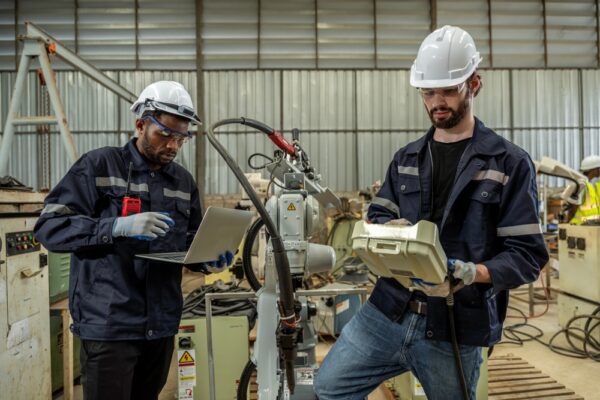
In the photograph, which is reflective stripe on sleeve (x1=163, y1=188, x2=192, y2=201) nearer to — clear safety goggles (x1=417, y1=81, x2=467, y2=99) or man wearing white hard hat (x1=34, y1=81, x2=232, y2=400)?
man wearing white hard hat (x1=34, y1=81, x2=232, y2=400)

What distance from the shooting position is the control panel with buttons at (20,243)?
1899 millimetres

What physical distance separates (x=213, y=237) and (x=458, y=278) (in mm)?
720

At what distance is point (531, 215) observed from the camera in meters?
1.15

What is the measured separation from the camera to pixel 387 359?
1346mm

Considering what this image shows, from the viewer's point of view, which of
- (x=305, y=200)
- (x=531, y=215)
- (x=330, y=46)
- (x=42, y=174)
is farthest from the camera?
(x=330, y=46)

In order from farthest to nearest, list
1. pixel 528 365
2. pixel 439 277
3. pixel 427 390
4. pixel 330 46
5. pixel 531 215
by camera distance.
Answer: pixel 330 46 → pixel 528 365 → pixel 427 390 → pixel 531 215 → pixel 439 277

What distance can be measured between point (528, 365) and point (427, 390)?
1894 millimetres

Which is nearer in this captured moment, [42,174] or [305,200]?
[305,200]

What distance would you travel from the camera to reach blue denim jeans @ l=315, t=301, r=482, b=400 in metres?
1.25

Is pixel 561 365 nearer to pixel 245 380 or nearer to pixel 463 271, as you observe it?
pixel 245 380

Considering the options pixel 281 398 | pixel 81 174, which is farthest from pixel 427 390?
pixel 81 174

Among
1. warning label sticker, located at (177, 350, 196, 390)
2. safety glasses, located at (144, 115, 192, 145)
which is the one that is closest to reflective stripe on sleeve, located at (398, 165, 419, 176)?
safety glasses, located at (144, 115, 192, 145)

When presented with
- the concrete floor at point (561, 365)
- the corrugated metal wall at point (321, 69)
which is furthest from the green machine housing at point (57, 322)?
the corrugated metal wall at point (321, 69)

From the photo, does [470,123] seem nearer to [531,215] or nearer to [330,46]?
[531,215]
